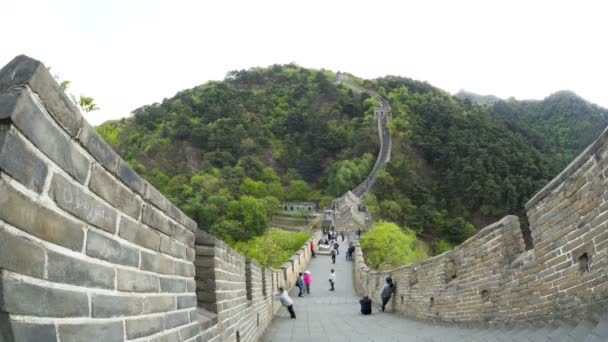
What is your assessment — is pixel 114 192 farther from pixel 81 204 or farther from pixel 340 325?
pixel 340 325

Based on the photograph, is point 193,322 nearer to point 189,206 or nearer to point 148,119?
point 189,206

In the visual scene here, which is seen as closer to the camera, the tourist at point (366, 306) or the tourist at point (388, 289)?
the tourist at point (366, 306)

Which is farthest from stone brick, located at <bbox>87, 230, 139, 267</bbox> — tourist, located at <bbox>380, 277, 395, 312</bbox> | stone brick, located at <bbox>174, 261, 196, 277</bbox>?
tourist, located at <bbox>380, 277, 395, 312</bbox>

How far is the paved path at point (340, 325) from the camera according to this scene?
7250mm

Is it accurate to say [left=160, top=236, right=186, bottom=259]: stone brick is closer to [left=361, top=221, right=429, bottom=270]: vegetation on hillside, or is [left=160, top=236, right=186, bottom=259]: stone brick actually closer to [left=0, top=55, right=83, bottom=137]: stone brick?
[left=0, top=55, right=83, bottom=137]: stone brick

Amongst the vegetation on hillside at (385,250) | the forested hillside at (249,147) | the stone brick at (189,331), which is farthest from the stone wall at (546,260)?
the forested hillside at (249,147)

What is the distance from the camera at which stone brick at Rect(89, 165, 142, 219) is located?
185 centimetres

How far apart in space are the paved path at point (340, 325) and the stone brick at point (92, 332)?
500cm

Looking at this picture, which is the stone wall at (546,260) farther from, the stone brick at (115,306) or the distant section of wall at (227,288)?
the stone brick at (115,306)

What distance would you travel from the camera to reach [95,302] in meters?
1.76

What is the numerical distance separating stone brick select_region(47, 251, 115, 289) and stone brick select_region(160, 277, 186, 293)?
2.44 ft

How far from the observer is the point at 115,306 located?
6.34 feet

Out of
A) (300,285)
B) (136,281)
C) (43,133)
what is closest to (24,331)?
(43,133)

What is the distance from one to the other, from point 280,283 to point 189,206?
42944mm
